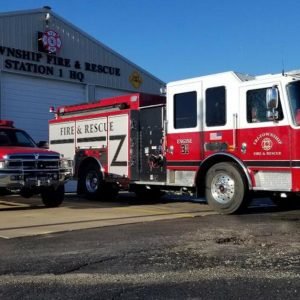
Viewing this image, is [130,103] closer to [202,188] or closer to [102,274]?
[202,188]

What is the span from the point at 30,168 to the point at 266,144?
541 cm

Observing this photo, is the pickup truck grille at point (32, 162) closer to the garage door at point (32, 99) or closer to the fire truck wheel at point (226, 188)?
the fire truck wheel at point (226, 188)

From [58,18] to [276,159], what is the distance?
52.0 ft

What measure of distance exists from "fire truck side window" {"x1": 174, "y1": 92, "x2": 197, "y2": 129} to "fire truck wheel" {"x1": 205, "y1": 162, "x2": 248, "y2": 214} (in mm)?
1272

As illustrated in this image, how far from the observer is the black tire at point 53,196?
45.4 feet

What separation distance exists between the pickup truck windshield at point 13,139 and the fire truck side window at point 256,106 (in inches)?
235

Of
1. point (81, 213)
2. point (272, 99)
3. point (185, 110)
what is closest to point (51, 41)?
point (185, 110)

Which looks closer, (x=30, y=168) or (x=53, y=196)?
(x=30, y=168)

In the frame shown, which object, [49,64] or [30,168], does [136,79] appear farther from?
[30,168]

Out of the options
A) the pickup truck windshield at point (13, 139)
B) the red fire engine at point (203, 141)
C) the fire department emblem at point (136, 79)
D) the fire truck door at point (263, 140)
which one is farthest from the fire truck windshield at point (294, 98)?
the fire department emblem at point (136, 79)

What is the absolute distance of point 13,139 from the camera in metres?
14.4

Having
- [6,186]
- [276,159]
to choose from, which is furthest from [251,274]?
[6,186]

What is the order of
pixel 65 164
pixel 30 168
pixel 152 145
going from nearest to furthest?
pixel 30 168 < pixel 152 145 < pixel 65 164

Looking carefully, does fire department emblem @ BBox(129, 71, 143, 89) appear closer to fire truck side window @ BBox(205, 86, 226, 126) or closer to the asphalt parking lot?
the asphalt parking lot
